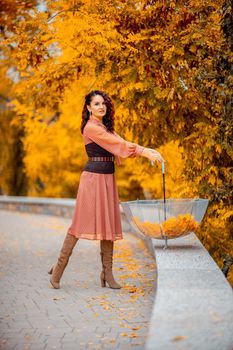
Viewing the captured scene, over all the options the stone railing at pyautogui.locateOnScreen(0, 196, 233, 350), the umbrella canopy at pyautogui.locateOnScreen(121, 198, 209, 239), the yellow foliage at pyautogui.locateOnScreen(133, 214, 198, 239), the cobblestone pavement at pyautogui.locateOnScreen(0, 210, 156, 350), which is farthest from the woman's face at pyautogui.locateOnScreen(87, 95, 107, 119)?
the cobblestone pavement at pyautogui.locateOnScreen(0, 210, 156, 350)

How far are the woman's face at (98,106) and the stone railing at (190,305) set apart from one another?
5.00 ft

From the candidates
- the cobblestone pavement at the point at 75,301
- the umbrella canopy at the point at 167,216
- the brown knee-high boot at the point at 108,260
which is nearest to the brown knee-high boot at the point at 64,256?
the cobblestone pavement at the point at 75,301

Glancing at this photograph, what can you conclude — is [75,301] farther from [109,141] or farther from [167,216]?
[109,141]

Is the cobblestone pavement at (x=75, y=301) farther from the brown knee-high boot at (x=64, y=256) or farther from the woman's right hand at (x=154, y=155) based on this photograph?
the woman's right hand at (x=154, y=155)

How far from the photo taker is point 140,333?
5.48 metres

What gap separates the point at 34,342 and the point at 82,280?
9.73 feet

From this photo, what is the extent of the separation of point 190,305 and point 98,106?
307 cm

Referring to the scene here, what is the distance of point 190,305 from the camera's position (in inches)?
191

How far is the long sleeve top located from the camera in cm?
701

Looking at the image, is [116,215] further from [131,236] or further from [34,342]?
[131,236]

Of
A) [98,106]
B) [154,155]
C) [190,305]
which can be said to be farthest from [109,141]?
[190,305]

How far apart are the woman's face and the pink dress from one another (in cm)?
9

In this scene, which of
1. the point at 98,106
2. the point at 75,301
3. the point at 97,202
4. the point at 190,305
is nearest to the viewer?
the point at 190,305

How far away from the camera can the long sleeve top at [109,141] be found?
701 cm
